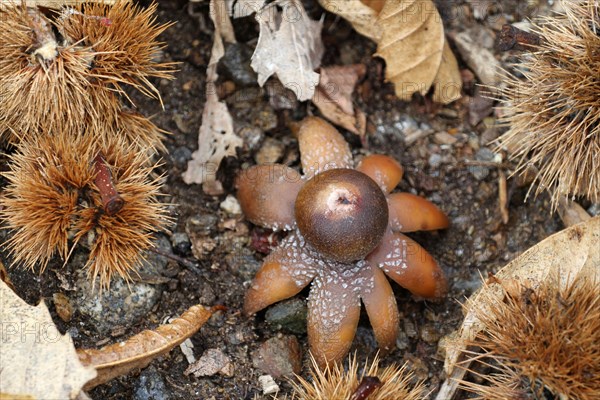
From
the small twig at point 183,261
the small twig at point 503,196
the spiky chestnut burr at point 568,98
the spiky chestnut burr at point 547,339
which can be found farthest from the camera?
the small twig at point 503,196

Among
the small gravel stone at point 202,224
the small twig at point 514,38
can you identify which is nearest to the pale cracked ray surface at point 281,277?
the small gravel stone at point 202,224

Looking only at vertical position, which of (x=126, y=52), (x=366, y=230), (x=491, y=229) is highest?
(x=126, y=52)

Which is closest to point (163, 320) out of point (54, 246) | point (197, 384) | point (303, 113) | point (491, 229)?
point (197, 384)

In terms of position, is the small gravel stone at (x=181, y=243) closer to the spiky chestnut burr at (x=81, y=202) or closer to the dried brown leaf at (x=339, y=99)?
the spiky chestnut burr at (x=81, y=202)

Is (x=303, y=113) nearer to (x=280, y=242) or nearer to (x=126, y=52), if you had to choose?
(x=280, y=242)

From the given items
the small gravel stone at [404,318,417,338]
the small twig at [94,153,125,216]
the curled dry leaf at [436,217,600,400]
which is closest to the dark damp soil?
the small gravel stone at [404,318,417,338]

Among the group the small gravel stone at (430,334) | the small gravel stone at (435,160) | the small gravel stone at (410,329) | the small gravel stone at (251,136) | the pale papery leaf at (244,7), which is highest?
the pale papery leaf at (244,7)

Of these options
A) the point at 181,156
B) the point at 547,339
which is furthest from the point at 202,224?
the point at 547,339

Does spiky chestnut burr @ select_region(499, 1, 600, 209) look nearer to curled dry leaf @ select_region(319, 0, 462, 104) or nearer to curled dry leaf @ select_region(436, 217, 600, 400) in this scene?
curled dry leaf @ select_region(436, 217, 600, 400)
